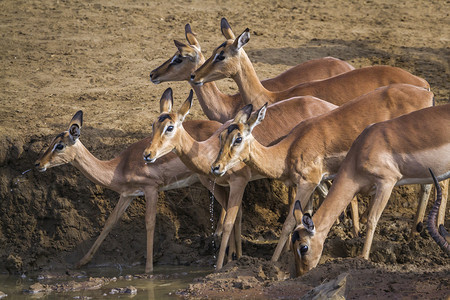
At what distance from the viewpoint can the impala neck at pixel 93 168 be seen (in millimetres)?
10719

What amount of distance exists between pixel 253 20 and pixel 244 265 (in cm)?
873

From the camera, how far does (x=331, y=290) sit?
25.0ft

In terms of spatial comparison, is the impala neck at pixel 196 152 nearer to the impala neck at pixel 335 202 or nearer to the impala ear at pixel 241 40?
the impala neck at pixel 335 202

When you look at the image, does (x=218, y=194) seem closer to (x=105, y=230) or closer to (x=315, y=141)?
(x=105, y=230)

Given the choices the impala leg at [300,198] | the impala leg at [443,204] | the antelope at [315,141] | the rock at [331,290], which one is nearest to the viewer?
the rock at [331,290]

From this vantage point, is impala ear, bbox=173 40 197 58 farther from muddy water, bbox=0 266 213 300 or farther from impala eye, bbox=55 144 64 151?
muddy water, bbox=0 266 213 300

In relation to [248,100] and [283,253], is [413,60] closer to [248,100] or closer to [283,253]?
[248,100]

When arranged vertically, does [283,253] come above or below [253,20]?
below

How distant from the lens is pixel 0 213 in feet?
37.4

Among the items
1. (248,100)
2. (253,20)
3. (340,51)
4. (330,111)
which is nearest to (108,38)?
(253,20)

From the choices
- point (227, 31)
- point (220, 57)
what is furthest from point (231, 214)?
point (227, 31)

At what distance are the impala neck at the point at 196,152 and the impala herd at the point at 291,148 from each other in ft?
0.04

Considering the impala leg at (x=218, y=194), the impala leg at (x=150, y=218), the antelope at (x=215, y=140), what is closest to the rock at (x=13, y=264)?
the impala leg at (x=150, y=218)

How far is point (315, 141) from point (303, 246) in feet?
5.01
